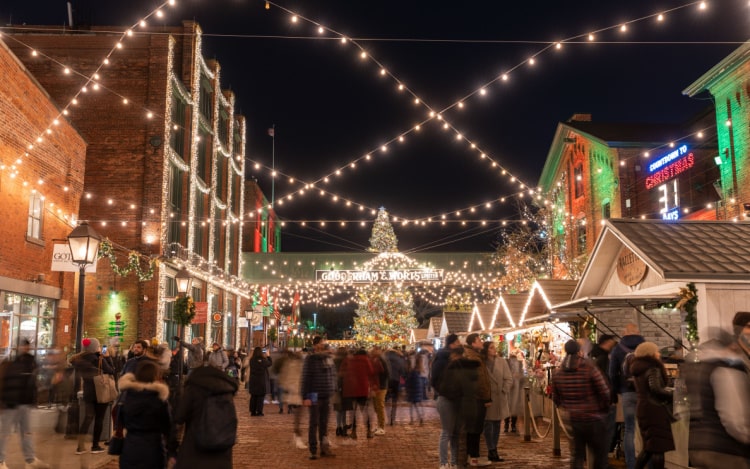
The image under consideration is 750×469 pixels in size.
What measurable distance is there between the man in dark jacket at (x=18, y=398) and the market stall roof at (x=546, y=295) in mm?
10836

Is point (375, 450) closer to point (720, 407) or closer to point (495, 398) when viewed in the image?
point (495, 398)

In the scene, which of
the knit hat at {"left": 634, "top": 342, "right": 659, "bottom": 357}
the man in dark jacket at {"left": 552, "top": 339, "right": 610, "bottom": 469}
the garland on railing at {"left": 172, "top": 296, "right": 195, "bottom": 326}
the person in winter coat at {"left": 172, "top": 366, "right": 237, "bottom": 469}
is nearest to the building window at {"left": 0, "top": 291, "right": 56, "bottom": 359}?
the garland on railing at {"left": 172, "top": 296, "right": 195, "bottom": 326}

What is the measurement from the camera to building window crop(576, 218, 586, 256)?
36519mm

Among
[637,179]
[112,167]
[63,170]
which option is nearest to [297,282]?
[112,167]

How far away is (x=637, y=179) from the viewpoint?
3278 centimetres

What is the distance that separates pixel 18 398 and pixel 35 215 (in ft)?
39.0

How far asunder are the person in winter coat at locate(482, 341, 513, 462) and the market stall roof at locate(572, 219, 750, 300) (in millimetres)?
2661

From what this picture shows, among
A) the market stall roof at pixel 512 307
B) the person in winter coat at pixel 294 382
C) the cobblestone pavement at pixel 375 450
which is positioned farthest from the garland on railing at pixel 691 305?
the market stall roof at pixel 512 307

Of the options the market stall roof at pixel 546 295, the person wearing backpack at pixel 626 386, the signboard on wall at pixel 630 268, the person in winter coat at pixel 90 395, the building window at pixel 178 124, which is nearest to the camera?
the person wearing backpack at pixel 626 386

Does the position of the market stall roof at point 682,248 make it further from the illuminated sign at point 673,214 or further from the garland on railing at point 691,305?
the illuminated sign at point 673,214

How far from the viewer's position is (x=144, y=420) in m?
6.59

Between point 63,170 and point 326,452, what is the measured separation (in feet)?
45.3

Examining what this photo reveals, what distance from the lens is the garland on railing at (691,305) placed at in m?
11.0

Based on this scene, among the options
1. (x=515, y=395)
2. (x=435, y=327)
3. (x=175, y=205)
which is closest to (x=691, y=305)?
(x=515, y=395)
